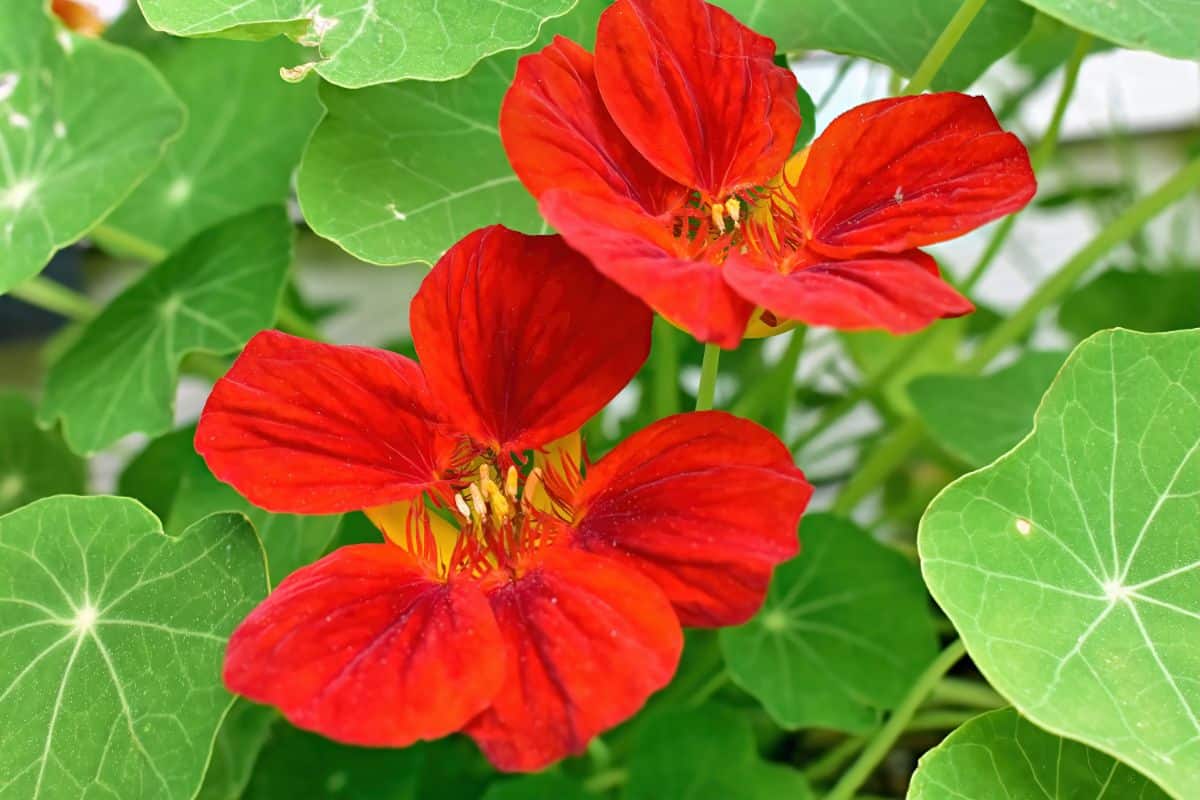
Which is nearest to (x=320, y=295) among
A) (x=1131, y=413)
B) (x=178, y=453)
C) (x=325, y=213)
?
(x=178, y=453)

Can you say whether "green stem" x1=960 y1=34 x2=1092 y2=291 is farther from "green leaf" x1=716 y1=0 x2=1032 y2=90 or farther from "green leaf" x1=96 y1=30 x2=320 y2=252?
→ "green leaf" x1=96 y1=30 x2=320 y2=252

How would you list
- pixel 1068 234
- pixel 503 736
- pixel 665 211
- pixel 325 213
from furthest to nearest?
1. pixel 1068 234
2. pixel 325 213
3. pixel 665 211
4. pixel 503 736

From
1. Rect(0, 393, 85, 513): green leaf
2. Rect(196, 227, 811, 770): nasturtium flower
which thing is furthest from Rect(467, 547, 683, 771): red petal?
Rect(0, 393, 85, 513): green leaf

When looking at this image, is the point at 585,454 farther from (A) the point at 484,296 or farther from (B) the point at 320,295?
(B) the point at 320,295

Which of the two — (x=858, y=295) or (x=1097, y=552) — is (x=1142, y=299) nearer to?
(x=1097, y=552)

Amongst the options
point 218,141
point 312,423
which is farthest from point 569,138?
point 218,141

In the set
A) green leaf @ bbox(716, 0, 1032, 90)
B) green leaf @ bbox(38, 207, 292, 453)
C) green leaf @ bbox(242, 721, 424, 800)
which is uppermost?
green leaf @ bbox(716, 0, 1032, 90)
